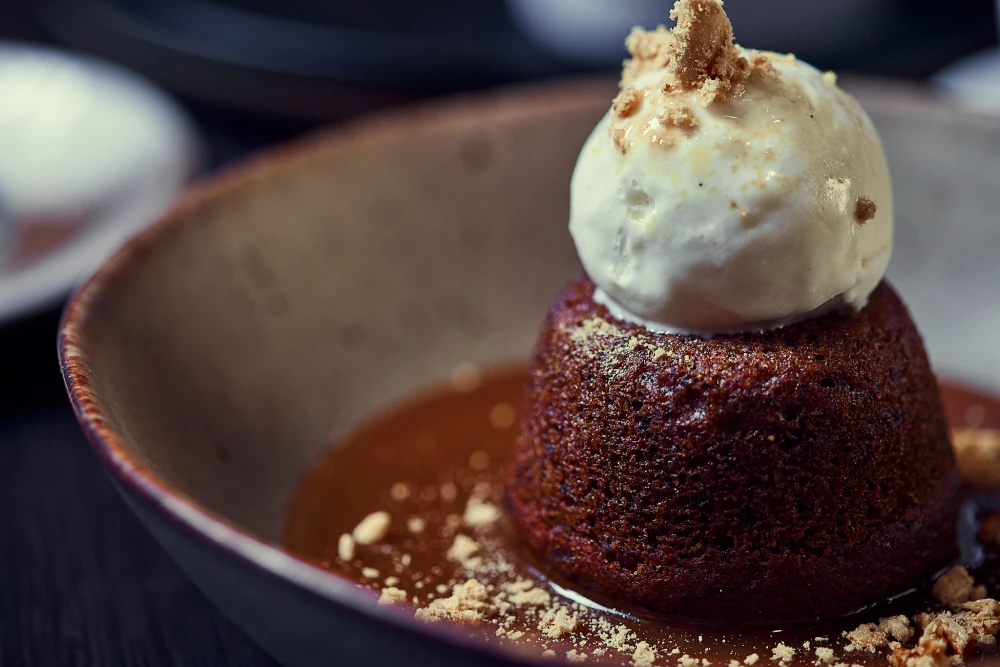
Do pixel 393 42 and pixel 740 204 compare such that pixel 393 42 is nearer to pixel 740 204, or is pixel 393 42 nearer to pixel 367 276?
pixel 367 276

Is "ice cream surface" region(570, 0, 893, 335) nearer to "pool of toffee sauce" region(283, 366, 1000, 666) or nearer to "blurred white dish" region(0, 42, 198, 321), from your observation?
"pool of toffee sauce" region(283, 366, 1000, 666)

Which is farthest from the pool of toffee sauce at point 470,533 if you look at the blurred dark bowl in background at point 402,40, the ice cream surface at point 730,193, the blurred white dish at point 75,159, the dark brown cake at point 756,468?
the blurred dark bowl in background at point 402,40

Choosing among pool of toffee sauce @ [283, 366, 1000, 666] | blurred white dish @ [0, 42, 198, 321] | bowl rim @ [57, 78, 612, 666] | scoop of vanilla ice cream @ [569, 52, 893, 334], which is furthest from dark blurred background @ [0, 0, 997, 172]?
scoop of vanilla ice cream @ [569, 52, 893, 334]

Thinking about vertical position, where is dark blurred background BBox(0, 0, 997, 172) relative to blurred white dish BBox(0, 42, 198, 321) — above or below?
above

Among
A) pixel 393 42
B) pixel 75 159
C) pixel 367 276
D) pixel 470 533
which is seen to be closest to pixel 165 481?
pixel 470 533

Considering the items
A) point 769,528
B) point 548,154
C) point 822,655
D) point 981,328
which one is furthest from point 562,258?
point 822,655

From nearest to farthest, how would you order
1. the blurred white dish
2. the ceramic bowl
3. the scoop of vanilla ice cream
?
1. the scoop of vanilla ice cream
2. the ceramic bowl
3. the blurred white dish
